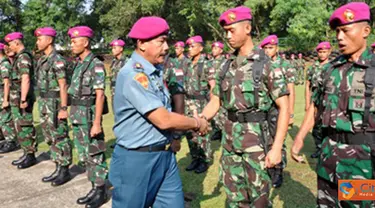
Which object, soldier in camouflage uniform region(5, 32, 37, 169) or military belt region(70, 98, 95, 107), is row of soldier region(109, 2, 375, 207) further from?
soldier in camouflage uniform region(5, 32, 37, 169)

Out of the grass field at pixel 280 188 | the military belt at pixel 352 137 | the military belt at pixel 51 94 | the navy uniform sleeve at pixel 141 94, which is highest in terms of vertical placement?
the navy uniform sleeve at pixel 141 94

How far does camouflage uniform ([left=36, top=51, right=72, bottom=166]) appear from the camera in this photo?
5012mm

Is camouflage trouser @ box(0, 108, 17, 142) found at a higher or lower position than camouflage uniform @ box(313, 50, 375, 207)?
lower

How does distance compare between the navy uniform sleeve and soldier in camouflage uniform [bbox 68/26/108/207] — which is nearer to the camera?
the navy uniform sleeve

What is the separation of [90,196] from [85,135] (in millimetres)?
822

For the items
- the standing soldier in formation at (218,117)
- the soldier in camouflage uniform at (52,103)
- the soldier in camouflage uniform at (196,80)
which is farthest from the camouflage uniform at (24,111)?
the standing soldier in formation at (218,117)

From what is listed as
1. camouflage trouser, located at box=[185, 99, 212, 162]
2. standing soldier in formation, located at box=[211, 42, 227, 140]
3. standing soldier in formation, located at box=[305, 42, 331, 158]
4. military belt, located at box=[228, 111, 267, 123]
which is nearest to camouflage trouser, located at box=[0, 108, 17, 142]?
camouflage trouser, located at box=[185, 99, 212, 162]

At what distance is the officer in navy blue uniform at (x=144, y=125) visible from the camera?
2.39 metres

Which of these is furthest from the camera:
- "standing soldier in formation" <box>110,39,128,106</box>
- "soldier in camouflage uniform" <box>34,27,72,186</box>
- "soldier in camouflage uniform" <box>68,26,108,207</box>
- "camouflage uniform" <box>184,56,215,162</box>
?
"standing soldier in formation" <box>110,39,128,106</box>

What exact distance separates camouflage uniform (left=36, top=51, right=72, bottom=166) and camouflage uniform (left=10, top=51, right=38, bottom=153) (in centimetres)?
70

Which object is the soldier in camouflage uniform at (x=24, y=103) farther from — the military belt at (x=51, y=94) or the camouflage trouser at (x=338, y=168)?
the camouflage trouser at (x=338, y=168)

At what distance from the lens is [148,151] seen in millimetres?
2518

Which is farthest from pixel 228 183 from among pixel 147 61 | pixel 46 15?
pixel 46 15

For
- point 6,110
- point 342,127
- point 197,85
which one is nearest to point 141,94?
point 342,127
